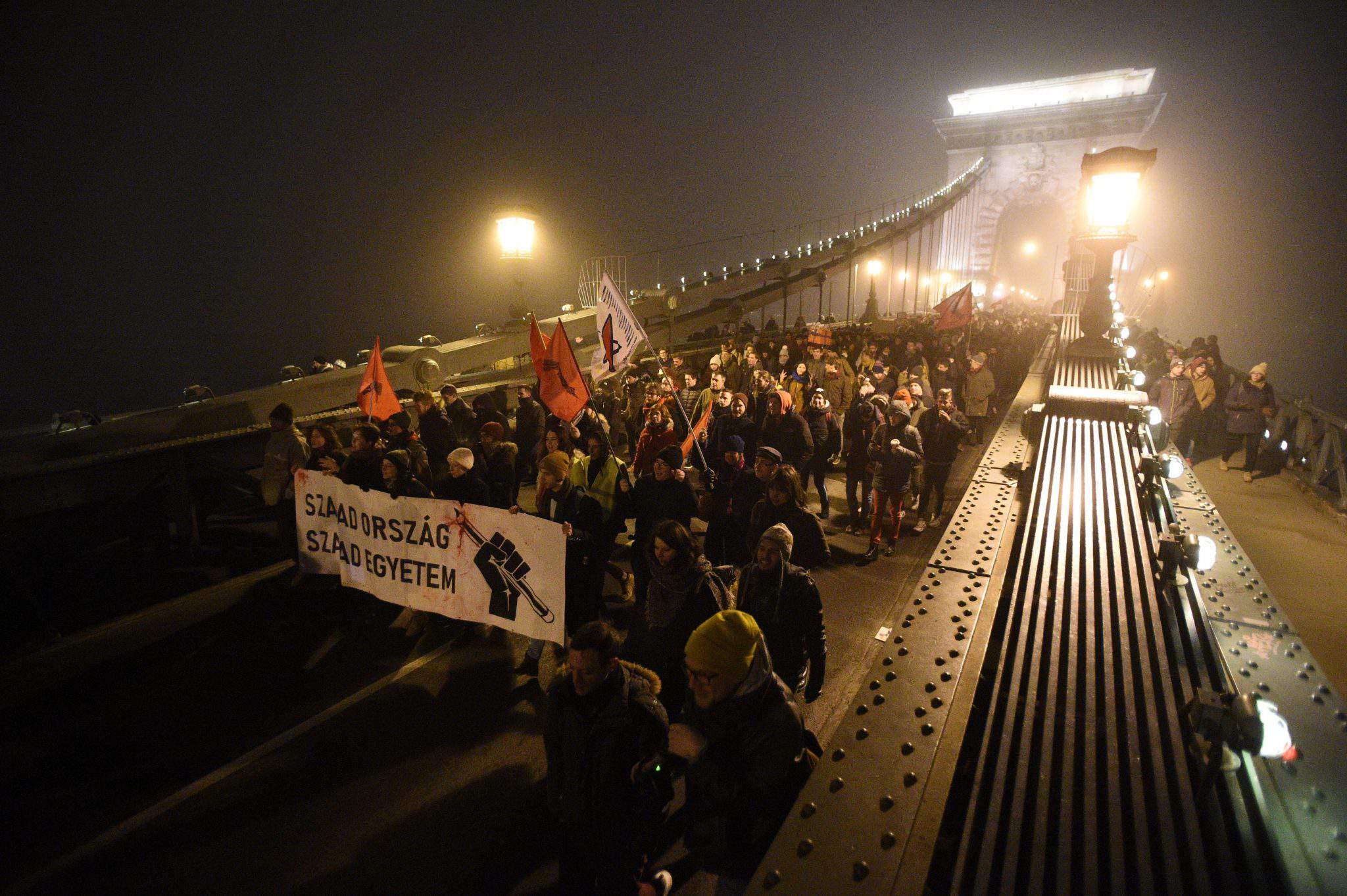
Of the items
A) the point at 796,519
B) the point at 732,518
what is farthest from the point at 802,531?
the point at 732,518

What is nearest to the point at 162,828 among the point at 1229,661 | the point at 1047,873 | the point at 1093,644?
the point at 1047,873

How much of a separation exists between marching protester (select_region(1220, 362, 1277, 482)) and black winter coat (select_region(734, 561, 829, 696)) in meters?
9.26

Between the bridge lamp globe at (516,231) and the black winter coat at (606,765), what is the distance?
10.6 m

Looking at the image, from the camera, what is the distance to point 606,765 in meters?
2.41

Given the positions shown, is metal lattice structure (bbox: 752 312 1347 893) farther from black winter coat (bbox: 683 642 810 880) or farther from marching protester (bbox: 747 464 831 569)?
marching protester (bbox: 747 464 831 569)

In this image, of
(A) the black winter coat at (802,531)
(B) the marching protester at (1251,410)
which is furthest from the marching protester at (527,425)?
(B) the marching protester at (1251,410)

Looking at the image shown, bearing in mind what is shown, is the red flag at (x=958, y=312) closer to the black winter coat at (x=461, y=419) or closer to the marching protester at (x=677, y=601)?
the black winter coat at (x=461, y=419)

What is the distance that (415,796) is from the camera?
3488 millimetres

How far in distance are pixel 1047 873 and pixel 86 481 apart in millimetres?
7146

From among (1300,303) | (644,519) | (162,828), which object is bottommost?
(162,828)

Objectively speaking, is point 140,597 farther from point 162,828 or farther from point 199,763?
point 162,828

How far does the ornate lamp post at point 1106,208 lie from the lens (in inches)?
317

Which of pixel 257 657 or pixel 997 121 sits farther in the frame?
pixel 997 121

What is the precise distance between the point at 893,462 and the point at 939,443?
0.91m
